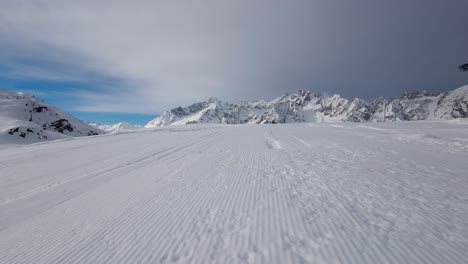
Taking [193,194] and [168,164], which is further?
[168,164]

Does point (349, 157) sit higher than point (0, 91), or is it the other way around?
point (0, 91)

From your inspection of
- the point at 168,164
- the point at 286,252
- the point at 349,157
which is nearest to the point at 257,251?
the point at 286,252

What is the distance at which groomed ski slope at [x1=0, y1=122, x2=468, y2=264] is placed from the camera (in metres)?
3.93

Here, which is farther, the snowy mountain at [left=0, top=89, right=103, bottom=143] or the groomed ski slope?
the snowy mountain at [left=0, top=89, right=103, bottom=143]

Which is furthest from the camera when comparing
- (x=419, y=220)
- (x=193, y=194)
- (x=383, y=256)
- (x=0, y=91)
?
(x=0, y=91)

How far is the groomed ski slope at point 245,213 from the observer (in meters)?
3.93

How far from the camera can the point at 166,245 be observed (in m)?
4.22

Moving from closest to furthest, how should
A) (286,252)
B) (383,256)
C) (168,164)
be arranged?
(383,256)
(286,252)
(168,164)

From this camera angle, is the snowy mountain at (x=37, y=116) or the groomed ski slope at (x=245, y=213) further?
the snowy mountain at (x=37, y=116)

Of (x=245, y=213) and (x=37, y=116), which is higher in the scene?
(x=37, y=116)

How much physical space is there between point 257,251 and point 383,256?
190cm

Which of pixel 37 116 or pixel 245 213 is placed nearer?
pixel 245 213

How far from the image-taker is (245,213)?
209 inches

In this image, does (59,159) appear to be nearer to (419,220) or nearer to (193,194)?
(193,194)
